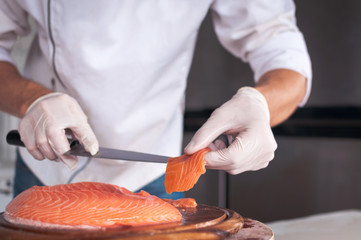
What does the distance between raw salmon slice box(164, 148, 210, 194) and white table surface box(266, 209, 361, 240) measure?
52cm

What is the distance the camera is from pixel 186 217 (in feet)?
3.45

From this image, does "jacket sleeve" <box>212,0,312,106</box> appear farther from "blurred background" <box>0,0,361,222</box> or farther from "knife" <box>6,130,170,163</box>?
"blurred background" <box>0,0,361,222</box>

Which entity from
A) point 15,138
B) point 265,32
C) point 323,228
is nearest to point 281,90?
point 265,32

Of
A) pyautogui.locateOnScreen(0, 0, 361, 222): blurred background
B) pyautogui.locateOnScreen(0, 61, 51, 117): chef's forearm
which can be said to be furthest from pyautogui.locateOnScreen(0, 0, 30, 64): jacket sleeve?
pyautogui.locateOnScreen(0, 0, 361, 222): blurred background

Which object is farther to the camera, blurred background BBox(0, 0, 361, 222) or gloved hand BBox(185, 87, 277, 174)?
blurred background BBox(0, 0, 361, 222)

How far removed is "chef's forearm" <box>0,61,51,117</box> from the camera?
4.74 feet

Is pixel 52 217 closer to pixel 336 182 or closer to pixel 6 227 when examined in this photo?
pixel 6 227

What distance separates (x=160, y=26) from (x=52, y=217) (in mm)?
887

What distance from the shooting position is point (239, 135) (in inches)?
49.5

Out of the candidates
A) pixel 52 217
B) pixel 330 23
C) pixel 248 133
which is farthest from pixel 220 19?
pixel 330 23

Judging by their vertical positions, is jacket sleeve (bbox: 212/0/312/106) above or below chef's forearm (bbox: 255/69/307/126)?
above

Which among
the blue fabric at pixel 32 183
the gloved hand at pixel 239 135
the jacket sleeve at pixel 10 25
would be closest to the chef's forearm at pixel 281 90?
the gloved hand at pixel 239 135

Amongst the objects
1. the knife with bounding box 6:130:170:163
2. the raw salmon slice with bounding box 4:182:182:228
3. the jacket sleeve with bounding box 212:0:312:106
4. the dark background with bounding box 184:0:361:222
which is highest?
the jacket sleeve with bounding box 212:0:312:106

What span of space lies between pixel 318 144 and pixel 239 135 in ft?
6.31
